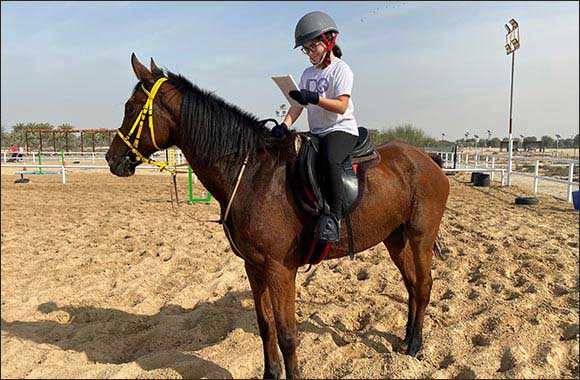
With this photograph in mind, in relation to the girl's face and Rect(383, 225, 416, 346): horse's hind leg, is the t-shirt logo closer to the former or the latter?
the girl's face

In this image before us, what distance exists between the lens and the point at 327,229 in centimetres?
266

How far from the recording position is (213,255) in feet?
19.3

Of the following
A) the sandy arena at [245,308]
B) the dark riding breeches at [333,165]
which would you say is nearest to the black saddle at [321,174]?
the dark riding breeches at [333,165]

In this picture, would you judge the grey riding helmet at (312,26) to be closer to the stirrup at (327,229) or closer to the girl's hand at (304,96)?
the girl's hand at (304,96)

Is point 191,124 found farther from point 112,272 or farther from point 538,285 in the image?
point 538,285

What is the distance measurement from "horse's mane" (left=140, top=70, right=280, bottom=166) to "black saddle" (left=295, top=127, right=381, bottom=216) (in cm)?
25

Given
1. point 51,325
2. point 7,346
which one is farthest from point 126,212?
point 7,346

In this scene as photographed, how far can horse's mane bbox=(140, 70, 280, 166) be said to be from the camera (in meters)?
2.70

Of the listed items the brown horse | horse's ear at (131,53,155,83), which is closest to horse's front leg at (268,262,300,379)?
the brown horse

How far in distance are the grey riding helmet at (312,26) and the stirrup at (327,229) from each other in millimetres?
1221

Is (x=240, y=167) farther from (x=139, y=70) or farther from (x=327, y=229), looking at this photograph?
(x=139, y=70)

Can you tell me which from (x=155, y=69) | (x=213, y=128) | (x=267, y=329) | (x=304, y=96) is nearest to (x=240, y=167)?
(x=213, y=128)

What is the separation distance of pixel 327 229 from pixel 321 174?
1.29 feet

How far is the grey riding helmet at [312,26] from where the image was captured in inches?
104
